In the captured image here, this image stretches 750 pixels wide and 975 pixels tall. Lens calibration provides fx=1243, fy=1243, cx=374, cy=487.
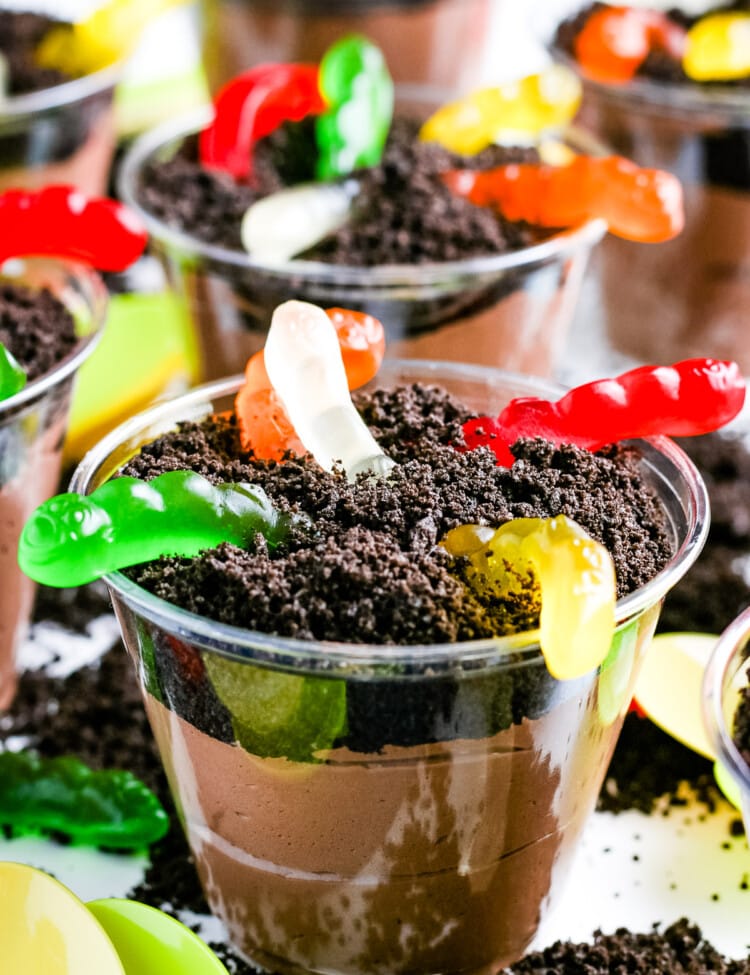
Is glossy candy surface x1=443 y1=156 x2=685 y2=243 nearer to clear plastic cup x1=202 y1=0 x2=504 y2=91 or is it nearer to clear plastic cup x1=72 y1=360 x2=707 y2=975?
clear plastic cup x1=72 y1=360 x2=707 y2=975

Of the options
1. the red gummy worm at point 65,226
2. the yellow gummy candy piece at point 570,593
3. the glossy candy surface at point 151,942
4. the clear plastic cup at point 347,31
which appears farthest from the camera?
the clear plastic cup at point 347,31

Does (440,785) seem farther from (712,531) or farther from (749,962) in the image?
(712,531)

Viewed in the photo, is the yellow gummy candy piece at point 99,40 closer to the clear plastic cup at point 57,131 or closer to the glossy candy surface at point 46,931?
the clear plastic cup at point 57,131

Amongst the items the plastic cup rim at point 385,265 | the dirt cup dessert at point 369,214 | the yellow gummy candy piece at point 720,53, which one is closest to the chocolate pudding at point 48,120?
the dirt cup dessert at point 369,214

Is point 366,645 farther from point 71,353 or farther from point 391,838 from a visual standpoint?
point 71,353

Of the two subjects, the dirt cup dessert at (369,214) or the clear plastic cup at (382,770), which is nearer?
the clear plastic cup at (382,770)

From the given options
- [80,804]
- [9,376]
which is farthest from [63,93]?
[80,804]

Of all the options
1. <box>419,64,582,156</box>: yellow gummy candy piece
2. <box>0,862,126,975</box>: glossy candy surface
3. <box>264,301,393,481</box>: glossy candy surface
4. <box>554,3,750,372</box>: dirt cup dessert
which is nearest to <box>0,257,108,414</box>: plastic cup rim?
<box>264,301,393,481</box>: glossy candy surface
